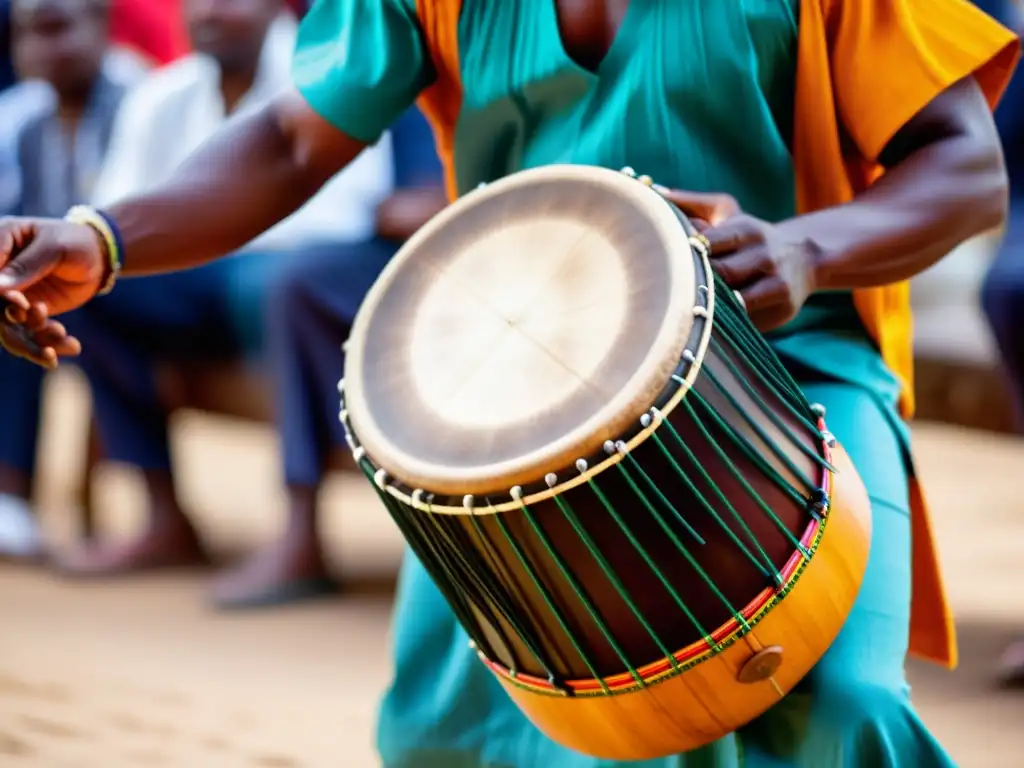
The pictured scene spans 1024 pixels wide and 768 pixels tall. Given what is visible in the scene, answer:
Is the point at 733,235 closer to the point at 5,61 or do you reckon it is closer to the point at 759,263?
the point at 759,263

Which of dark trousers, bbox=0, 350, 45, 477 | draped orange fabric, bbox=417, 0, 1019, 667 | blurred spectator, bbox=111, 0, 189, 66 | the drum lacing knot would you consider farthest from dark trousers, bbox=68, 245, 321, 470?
blurred spectator, bbox=111, 0, 189, 66

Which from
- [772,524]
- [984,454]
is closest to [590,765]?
[772,524]

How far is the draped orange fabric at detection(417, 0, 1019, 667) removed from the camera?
1.43 meters

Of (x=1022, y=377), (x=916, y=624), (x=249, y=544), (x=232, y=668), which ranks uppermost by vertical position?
(x=916, y=624)

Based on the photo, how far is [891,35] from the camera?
1.44 m


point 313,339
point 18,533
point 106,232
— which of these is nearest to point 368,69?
point 106,232

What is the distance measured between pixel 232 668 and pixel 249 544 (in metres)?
1.32

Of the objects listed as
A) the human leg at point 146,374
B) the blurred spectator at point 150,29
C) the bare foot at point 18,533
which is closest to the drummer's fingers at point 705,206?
the human leg at point 146,374

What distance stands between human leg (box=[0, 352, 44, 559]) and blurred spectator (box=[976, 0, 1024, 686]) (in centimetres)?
280

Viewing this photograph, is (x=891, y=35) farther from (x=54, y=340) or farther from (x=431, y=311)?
(x=54, y=340)

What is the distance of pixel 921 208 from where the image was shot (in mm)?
1393

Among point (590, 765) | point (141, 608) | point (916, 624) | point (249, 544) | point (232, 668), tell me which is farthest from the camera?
point (249, 544)

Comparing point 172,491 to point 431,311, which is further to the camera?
point 172,491

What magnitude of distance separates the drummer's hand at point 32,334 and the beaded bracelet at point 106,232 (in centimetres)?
9
